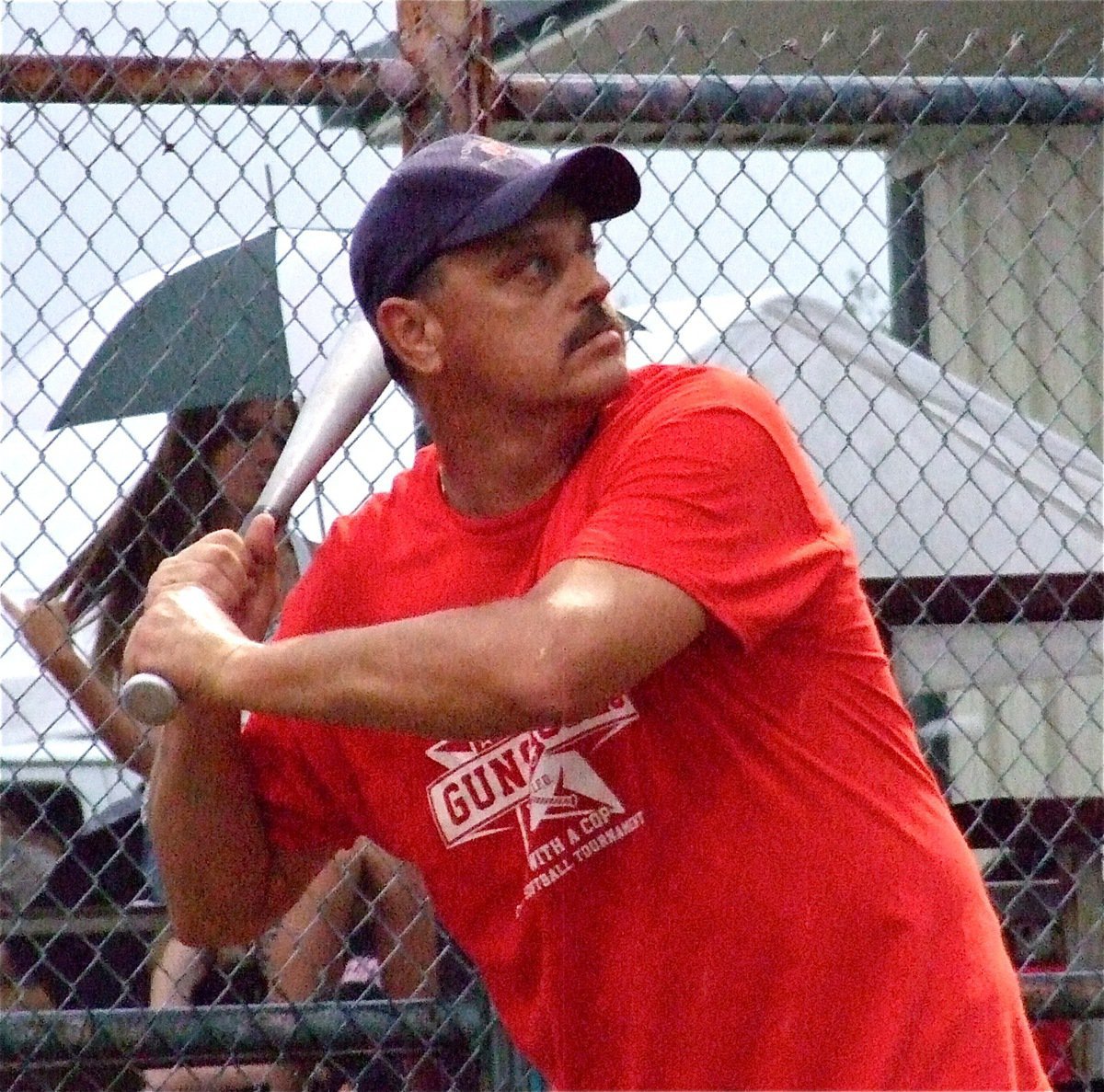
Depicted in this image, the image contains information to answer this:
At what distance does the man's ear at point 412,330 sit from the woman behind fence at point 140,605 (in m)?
1.58

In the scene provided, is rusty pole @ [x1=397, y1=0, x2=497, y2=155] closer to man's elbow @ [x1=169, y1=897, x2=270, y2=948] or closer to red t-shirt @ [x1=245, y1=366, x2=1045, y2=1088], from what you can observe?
red t-shirt @ [x1=245, y1=366, x2=1045, y2=1088]

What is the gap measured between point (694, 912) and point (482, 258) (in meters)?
0.79

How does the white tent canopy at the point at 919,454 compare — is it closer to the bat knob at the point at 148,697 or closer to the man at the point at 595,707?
the man at the point at 595,707

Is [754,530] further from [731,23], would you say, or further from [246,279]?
[731,23]

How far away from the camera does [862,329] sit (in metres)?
4.70

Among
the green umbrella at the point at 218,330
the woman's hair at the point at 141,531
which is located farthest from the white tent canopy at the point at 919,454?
the woman's hair at the point at 141,531

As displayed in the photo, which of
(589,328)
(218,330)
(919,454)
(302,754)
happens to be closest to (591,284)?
Answer: (589,328)

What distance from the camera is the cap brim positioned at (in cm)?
226

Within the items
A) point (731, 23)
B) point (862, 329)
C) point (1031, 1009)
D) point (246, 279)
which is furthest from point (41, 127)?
point (731, 23)

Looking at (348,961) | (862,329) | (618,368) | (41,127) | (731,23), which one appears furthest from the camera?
(731,23)

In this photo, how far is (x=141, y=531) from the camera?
403 cm

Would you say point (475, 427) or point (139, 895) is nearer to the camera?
point (475, 427)

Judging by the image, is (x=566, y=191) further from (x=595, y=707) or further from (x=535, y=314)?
(x=595, y=707)

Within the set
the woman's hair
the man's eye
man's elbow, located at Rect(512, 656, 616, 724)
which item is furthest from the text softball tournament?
the woman's hair
